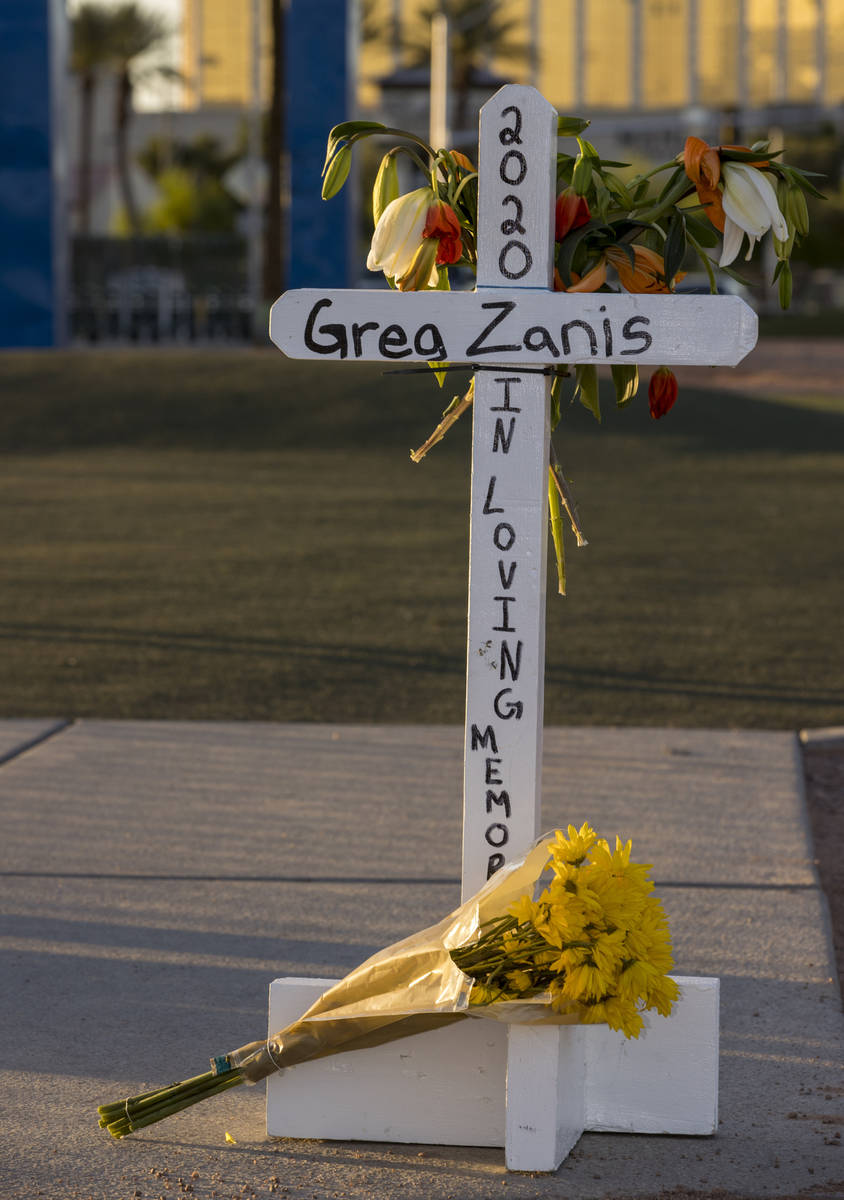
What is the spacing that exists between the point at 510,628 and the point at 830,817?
9.76 ft

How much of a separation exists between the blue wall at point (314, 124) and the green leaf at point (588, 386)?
27.5 metres

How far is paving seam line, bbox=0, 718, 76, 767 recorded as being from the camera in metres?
6.48

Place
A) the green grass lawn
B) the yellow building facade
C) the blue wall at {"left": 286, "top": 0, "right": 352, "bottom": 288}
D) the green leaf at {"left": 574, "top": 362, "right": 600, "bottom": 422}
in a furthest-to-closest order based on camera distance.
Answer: the yellow building facade, the blue wall at {"left": 286, "top": 0, "right": 352, "bottom": 288}, the green grass lawn, the green leaf at {"left": 574, "top": 362, "right": 600, "bottom": 422}

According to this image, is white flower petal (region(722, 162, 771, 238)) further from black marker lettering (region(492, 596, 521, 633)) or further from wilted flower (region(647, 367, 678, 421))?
black marker lettering (region(492, 596, 521, 633))

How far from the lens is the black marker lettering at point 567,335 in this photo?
10.4 feet

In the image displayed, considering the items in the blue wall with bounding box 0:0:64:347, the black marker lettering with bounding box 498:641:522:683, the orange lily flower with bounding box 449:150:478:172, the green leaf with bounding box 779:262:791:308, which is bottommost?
the black marker lettering with bounding box 498:641:522:683

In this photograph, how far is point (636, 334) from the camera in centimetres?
318

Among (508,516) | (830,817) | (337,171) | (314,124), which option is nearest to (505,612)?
(508,516)

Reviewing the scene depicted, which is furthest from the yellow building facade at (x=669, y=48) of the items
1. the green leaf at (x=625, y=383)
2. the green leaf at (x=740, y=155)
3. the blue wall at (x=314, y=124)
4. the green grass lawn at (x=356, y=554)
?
the green leaf at (x=740, y=155)

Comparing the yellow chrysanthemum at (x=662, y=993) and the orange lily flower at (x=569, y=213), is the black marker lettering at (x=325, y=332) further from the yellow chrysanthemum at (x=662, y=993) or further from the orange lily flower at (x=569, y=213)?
the yellow chrysanthemum at (x=662, y=993)

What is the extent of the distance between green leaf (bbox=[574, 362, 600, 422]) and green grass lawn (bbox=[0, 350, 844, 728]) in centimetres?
399

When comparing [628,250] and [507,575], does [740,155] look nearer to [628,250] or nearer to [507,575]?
[628,250]

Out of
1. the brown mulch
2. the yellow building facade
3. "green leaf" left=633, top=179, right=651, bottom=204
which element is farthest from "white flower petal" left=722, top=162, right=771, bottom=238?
the yellow building facade

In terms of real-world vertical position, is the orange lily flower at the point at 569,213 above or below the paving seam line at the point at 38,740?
above
